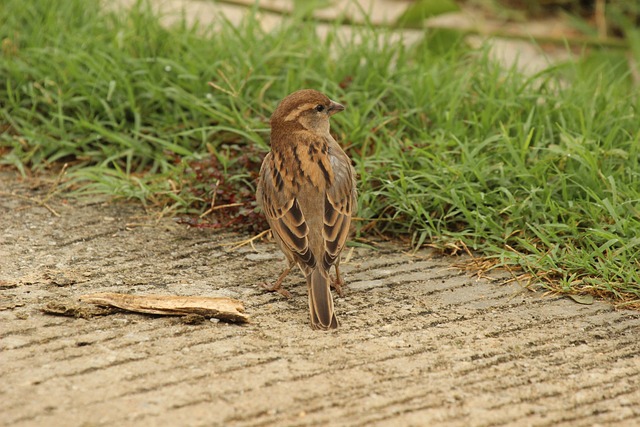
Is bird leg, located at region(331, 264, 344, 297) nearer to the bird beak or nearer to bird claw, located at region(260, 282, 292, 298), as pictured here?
bird claw, located at region(260, 282, 292, 298)

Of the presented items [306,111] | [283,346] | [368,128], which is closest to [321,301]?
[283,346]

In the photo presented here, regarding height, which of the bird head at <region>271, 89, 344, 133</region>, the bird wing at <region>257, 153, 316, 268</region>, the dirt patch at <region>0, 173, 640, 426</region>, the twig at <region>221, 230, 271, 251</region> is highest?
the bird head at <region>271, 89, 344, 133</region>

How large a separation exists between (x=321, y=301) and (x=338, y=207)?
589mm

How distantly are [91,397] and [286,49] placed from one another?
385 cm

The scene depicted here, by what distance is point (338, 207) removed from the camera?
4949mm

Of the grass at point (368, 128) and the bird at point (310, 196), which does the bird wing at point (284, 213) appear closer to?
the bird at point (310, 196)

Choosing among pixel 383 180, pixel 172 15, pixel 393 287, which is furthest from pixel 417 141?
pixel 172 15

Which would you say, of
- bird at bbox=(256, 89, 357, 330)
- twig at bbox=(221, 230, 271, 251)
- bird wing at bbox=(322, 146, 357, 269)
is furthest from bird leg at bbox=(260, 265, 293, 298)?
twig at bbox=(221, 230, 271, 251)

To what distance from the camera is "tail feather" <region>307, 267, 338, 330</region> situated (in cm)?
446

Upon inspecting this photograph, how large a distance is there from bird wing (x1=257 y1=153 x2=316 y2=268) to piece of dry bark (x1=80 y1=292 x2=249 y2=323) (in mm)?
441

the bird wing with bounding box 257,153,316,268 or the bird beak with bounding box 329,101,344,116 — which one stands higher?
the bird beak with bounding box 329,101,344,116

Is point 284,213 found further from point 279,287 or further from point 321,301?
point 321,301

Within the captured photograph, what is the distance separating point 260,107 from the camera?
21.5 ft

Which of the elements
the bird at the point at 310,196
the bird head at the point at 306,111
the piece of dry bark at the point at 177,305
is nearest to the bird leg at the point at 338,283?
the bird at the point at 310,196
